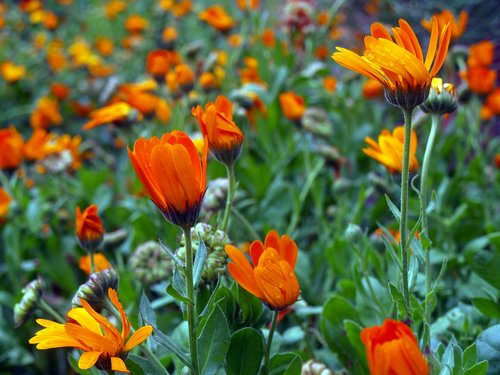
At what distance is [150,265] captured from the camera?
1222 millimetres

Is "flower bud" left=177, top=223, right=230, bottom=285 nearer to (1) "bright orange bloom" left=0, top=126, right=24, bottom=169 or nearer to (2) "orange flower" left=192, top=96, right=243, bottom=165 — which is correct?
(2) "orange flower" left=192, top=96, right=243, bottom=165

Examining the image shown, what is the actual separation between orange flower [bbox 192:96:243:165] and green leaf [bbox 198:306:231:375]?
0.22 m

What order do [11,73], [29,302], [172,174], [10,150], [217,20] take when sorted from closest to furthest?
[172,174], [29,302], [10,150], [217,20], [11,73]

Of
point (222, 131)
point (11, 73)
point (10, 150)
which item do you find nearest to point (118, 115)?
point (10, 150)

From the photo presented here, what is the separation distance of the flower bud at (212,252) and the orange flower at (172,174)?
0.12 meters

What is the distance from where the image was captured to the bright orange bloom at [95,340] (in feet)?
2.18

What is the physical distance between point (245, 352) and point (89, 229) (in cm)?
32

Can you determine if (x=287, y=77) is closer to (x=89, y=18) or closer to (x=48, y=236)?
(x=48, y=236)

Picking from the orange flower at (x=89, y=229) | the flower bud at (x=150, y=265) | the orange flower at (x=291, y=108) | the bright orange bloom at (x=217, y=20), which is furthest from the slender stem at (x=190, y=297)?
the bright orange bloom at (x=217, y=20)

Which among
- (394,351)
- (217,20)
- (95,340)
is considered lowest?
(217,20)

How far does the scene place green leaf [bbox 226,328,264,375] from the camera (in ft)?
2.68

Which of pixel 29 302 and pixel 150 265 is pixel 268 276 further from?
pixel 150 265

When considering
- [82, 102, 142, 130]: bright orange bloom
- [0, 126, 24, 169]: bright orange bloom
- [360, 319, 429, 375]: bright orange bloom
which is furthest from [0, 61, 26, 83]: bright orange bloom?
[360, 319, 429, 375]: bright orange bloom

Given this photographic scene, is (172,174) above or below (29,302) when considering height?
above
